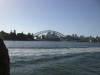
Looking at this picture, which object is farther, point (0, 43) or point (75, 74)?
point (75, 74)

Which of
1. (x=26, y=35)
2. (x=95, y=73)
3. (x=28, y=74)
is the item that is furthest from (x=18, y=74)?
(x=26, y=35)

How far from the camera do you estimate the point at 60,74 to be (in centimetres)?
984

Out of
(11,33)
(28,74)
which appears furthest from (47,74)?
(11,33)

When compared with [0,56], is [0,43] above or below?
above

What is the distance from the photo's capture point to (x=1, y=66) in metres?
3.41

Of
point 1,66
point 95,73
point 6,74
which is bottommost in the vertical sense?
point 95,73

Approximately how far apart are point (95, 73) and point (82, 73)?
1.00 m

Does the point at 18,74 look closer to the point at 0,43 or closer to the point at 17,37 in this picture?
the point at 0,43

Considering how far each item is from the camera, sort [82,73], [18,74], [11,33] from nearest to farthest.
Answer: [18,74] < [82,73] < [11,33]

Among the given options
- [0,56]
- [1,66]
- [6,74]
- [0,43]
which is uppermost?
[0,43]

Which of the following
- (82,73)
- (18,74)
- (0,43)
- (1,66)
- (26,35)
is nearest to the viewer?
(1,66)

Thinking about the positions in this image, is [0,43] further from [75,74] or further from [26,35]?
[26,35]

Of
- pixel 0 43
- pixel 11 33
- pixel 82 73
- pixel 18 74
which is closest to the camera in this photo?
pixel 0 43

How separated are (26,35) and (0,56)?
151 metres
